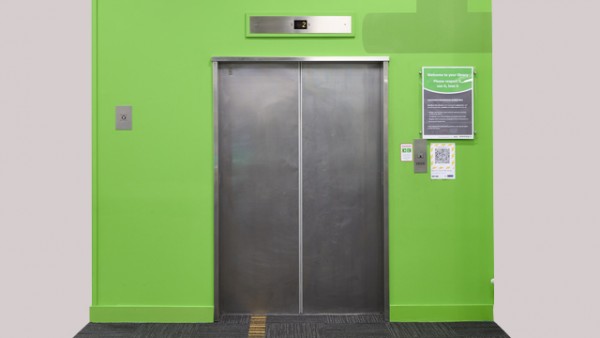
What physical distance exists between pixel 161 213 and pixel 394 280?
6.37ft

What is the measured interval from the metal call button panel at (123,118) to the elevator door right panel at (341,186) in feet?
4.58

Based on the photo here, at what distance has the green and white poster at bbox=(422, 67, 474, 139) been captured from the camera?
4.12 meters

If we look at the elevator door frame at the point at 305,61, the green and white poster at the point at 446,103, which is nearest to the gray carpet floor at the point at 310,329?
the elevator door frame at the point at 305,61

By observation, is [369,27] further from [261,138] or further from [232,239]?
[232,239]

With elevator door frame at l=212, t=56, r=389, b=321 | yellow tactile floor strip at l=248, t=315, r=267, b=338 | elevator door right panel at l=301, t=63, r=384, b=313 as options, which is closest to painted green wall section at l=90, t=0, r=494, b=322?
elevator door frame at l=212, t=56, r=389, b=321

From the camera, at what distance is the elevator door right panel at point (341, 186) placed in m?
4.20

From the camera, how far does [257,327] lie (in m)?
3.97

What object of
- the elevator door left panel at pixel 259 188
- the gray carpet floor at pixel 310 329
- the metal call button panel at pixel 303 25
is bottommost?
the gray carpet floor at pixel 310 329

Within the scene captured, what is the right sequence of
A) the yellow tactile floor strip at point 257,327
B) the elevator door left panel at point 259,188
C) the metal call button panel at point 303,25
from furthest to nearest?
1. the elevator door left panel at point 259,188
2. the metal call button panel at point 303,25
3. the yellow tactile floor strip at point 257,327

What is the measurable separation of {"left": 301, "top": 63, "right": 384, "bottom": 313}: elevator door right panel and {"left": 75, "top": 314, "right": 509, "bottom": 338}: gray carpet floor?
0.61 feet

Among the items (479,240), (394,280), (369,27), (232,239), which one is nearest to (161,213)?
(232,239)

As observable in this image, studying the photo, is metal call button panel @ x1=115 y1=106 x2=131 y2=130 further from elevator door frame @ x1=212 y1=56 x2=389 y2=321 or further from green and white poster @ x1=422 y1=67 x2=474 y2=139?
green and white poster @ x1=422 y1=67 x2=474 y2=139

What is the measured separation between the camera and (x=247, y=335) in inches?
150

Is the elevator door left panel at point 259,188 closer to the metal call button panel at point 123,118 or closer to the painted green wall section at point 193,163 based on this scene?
the painted green wall section at point 193,163
